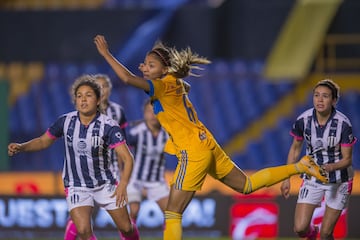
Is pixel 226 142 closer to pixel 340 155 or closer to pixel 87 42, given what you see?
pixel 87 42

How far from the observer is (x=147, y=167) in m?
12.4

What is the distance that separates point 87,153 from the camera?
31.9 feet

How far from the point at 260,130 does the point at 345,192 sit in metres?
8.03

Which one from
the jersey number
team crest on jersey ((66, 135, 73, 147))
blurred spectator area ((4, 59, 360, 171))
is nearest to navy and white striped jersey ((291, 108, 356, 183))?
the jersey number

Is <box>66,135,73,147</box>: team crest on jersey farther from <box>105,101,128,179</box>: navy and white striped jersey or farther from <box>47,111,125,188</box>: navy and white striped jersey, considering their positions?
<box>105,101,128,179</box>: navy and white striped jersey

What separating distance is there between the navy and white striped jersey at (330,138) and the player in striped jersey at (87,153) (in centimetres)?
183

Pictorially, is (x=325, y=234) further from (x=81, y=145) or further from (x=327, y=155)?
(x=81, y=145)

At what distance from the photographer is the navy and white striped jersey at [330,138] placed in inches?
397

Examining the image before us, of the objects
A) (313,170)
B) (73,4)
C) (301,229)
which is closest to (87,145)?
(313,170)

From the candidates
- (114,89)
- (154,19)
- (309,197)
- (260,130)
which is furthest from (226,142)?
(309,197)

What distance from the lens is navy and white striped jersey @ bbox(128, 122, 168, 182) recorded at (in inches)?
486

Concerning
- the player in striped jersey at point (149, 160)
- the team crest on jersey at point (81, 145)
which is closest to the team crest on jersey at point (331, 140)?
the team crest on jersey at point (81, 145)

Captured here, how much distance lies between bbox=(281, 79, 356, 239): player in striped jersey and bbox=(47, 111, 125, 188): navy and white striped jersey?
1.85 metres

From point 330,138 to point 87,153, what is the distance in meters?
2.35
